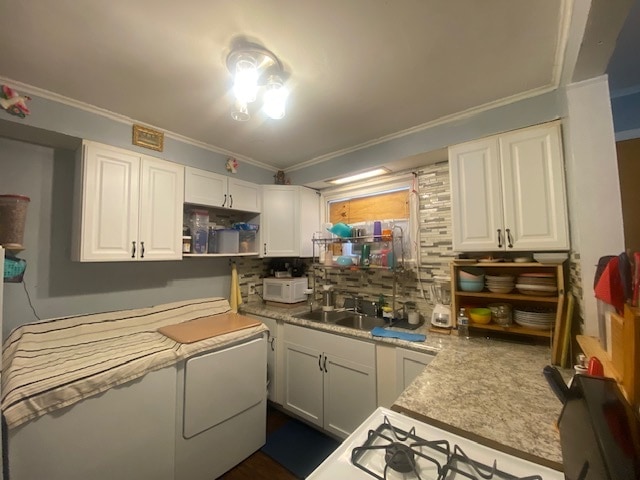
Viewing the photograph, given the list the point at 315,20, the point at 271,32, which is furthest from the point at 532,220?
the point at 271,32

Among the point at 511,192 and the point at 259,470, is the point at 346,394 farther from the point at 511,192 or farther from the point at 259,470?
the point at 511,192

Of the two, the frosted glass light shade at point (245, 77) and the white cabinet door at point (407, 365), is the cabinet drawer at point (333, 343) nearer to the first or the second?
the white cabinet door at point (407, 365)

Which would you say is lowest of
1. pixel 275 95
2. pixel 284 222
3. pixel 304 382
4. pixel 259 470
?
pixel 259 470

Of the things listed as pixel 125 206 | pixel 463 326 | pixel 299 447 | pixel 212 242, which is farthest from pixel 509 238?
pixel 125 206

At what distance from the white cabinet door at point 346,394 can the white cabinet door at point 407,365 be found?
0.18 m

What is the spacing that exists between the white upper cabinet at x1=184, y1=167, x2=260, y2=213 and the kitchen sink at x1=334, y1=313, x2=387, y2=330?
54.3 inches

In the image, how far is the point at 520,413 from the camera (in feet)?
2.94

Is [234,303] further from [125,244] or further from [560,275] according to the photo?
[560,275]

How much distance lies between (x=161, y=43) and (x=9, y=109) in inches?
41.1

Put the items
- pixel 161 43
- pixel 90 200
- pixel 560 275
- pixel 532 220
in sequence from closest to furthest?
pixel 161 43 < pixel 560 275 < pixel 532 220 < pixel 90 200

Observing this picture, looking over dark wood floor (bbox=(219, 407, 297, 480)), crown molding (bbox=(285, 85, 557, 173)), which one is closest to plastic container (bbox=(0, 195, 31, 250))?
dark wood floor (bbox=(219, 407, 297, 480))

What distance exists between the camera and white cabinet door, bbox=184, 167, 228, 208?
2.16m

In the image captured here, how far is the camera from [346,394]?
6.20 ft

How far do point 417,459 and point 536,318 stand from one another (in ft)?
4.25
